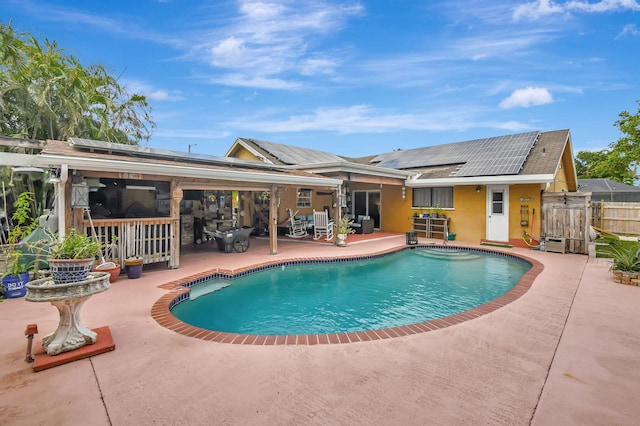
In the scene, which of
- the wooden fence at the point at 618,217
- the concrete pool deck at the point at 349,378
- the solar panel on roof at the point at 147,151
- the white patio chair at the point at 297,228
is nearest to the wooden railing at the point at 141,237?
the solar panel on roof at the point at 147,151

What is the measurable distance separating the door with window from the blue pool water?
20.7ft

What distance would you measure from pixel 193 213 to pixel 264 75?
27.5ft

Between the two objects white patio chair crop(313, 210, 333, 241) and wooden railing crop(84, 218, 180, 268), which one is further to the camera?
white patio chair crop(313, 210, 333, 241)

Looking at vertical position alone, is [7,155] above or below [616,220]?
above

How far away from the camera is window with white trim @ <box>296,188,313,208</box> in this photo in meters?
15.4

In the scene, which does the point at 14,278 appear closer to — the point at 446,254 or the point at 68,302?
the point at 68,302

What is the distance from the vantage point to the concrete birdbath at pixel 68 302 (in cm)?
303

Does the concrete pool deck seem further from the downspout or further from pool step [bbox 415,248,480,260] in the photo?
pool step [bbox 415,248,480,260]

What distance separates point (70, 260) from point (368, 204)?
13.6 meters

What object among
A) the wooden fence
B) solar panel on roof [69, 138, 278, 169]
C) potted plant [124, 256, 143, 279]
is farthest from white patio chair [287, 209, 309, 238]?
the wooden fence

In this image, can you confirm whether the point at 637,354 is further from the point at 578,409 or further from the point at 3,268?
the point at 3,268

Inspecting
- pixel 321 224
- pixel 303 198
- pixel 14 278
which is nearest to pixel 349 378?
pixel 14 278

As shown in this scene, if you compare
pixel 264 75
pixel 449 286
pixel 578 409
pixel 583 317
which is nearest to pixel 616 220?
pixel 449 286

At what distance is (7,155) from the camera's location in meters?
5.98
